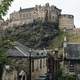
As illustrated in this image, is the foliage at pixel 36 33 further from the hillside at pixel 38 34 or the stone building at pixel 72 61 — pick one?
the stone building at pixel 72 61

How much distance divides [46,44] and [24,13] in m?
26.8

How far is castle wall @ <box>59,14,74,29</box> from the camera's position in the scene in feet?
423

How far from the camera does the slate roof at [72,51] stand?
48338mm

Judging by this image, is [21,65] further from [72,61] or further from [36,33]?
[36,33]

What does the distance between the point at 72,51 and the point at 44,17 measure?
80.9m

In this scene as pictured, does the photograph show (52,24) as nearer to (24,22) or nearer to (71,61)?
(24,22)

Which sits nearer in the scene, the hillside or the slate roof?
the slate roof

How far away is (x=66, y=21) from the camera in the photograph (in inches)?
5192

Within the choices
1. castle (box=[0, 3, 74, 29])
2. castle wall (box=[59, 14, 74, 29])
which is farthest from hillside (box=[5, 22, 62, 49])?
castle (box=[0, 3, 74, 29])

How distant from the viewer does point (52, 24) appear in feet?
419

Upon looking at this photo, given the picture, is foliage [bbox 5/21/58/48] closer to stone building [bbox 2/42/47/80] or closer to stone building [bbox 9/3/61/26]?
stone building [bbox 9/3/61/26]

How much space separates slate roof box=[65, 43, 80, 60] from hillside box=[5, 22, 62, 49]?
199 ft

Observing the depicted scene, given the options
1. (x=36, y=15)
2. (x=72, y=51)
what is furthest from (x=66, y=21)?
(x=72, y=51)

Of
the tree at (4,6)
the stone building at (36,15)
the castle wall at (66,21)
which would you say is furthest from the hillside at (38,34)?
the tree at (4,6)
